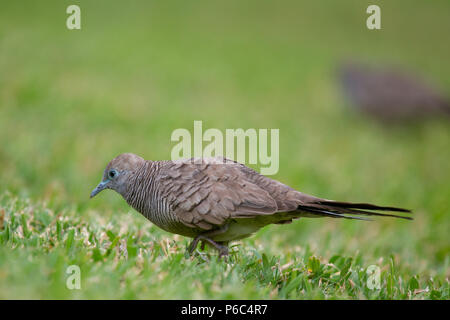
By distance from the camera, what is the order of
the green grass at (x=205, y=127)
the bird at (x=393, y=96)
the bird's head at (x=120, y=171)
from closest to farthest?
the green grass at (x=205, y=127) < the bird's head at (x=120, y=171) < the bird at (x=393, y=96)

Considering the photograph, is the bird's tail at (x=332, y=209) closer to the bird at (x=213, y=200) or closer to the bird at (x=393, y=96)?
the bird at (x=213, y=200)

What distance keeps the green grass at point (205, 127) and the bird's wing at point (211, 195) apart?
0.29 m

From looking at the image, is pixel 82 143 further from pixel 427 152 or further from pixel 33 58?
pixel 427 152

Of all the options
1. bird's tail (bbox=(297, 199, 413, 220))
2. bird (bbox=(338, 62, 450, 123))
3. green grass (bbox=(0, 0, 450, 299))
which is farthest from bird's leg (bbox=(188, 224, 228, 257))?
bird (bbox=(338, 62, 450, 123))

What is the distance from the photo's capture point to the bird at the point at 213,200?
3.50m

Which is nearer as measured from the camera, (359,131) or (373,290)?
(373,290)

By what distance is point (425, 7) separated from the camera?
880 inches

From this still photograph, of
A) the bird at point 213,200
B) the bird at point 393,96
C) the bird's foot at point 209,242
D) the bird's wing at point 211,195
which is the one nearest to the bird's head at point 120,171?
the bird at point 213,200

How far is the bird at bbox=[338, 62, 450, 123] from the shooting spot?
10938 mm

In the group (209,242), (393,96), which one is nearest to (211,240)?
(209,242)

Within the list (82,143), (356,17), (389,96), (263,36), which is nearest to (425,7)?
(356,17)

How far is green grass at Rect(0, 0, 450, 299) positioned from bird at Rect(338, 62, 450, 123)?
324 mm

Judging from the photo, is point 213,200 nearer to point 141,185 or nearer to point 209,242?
point 209,242

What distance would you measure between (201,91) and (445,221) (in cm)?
611
